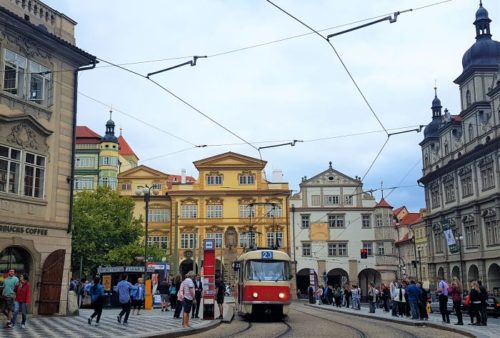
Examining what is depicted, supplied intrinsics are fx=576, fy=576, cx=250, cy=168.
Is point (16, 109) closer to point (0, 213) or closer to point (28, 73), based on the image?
point (28, 73)

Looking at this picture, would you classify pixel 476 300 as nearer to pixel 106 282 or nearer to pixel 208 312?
pixel 208 312

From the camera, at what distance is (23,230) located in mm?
22047

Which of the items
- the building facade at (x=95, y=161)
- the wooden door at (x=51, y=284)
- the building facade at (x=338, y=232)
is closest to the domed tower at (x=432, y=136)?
the building facade at (x=338, y=232)

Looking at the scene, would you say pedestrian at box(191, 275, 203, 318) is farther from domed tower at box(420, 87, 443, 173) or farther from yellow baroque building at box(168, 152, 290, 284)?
domed tower at box(420, 87, 443, 173)

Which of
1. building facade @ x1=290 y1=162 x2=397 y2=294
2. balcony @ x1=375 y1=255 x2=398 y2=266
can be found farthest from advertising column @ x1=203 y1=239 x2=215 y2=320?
balcony @ x1=375 y1=255 x2=398 y2=266

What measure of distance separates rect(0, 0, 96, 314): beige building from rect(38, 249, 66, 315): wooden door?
4 cm

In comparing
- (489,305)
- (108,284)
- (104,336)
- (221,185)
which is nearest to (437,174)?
(221,185)

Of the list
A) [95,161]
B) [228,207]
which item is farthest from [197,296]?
[95,161]

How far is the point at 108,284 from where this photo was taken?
38.3 metres

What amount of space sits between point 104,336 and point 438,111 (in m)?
60.9

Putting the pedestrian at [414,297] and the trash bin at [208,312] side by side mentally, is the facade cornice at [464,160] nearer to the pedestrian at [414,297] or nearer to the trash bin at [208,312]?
the pedestrian at [414,297]

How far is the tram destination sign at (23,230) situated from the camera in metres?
21.2

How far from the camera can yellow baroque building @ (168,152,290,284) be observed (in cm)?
6894

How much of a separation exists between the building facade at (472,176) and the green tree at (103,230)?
29560 millimetres
